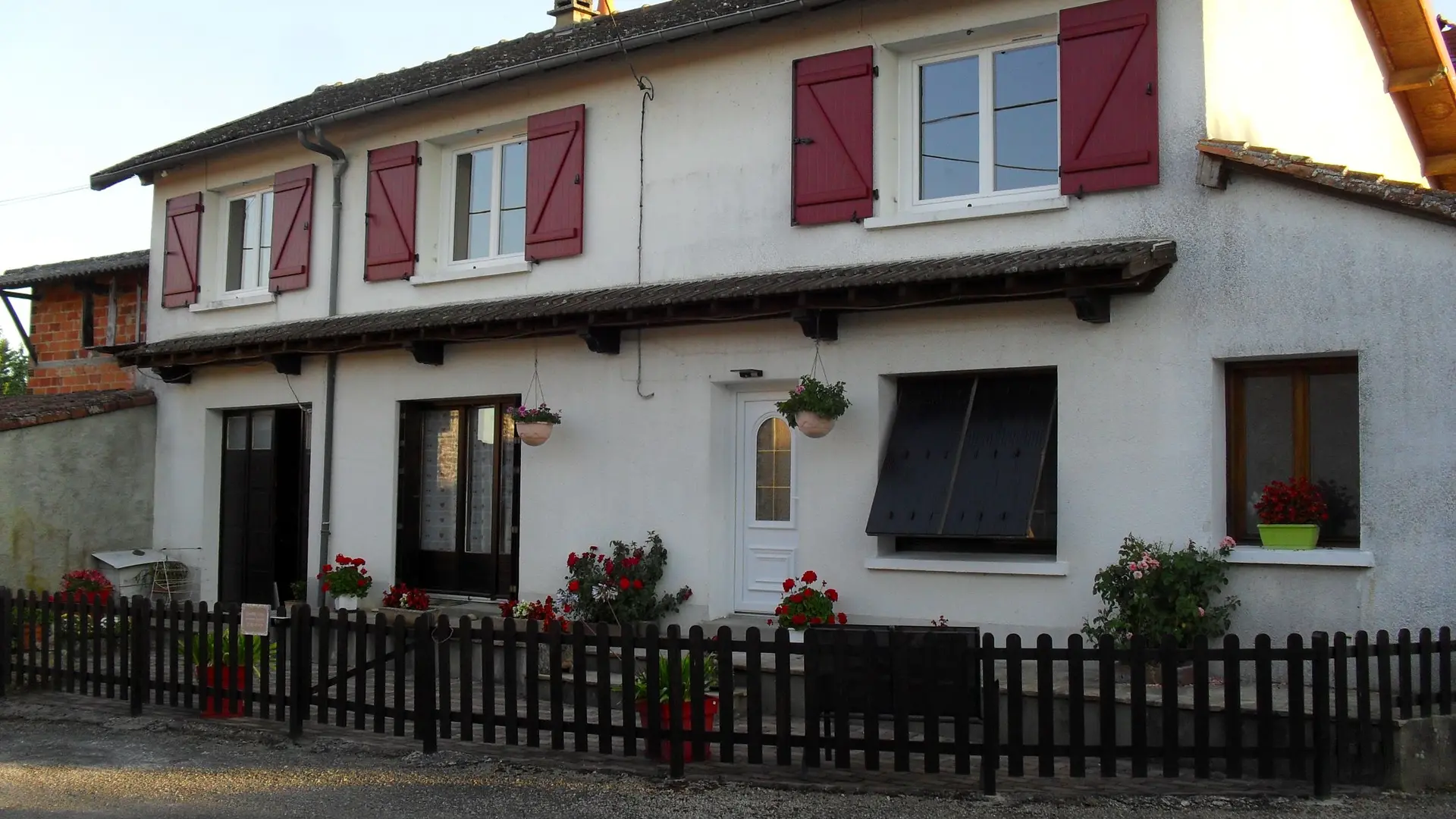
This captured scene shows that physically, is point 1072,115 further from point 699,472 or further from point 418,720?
point 418,720

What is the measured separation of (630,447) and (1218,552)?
488cm

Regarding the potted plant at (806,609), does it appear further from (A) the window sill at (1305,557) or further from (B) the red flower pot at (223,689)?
(B) the red flower pot at (223,689)

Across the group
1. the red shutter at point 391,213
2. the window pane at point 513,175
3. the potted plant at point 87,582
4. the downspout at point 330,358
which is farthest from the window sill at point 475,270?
the potted plant at point 87,582

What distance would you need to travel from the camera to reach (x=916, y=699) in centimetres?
705

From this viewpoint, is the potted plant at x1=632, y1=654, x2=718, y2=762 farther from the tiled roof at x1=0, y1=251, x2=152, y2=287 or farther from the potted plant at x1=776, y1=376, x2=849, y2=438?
the tiled roof at x1=0, y1=251, x2=152, y2=287

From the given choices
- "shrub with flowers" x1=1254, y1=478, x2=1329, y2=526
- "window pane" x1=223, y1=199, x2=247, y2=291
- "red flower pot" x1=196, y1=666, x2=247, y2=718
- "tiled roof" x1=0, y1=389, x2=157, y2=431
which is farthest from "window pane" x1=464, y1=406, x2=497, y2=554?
"shrub with flowers" x1=1254, y1=478, x2=1329, y2=526

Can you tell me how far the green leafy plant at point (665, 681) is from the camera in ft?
24.6

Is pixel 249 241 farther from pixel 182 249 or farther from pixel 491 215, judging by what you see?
pixel 491 215

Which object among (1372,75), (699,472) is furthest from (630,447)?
(1372,75)

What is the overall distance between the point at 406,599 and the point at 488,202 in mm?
3925

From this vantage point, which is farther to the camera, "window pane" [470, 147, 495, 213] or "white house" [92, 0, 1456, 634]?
"window pane" [470, 147, 495, 213]

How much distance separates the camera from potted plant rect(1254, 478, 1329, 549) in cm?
819

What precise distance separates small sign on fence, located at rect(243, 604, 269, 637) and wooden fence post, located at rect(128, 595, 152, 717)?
1060mm

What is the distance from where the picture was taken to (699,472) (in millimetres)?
10656
